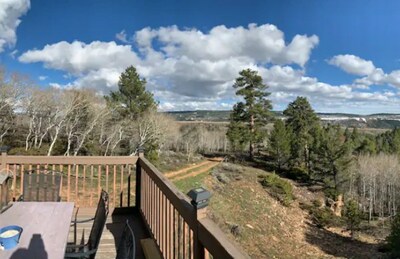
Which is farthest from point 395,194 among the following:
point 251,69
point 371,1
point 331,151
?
point 371,1

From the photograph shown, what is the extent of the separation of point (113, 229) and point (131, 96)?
88.1ft

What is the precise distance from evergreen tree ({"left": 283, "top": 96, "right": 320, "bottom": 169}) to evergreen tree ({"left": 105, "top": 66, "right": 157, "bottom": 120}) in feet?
54.7

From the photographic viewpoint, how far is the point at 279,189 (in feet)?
85.0

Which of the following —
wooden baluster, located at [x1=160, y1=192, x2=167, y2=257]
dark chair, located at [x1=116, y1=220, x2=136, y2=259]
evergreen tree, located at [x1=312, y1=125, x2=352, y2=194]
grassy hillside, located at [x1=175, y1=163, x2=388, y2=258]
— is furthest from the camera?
evergreen tree, located at [x1=312, y1=125, x2=352, y2=194]

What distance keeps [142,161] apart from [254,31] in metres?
24.8

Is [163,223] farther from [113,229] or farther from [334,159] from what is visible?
[334,159]

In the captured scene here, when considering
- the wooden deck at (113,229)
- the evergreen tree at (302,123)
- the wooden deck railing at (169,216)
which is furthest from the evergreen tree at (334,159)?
the wooden deck railing at (169,216)

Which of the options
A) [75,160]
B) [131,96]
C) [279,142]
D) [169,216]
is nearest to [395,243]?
[279,142]

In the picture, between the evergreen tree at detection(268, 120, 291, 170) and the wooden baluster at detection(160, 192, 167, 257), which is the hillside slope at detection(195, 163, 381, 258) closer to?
the evergreen tree at detection(268, 120, 291, 170)

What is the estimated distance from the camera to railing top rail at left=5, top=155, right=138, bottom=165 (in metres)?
4.07

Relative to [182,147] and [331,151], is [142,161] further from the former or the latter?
[182,147]

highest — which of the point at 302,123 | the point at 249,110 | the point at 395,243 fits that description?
the point at 249,110

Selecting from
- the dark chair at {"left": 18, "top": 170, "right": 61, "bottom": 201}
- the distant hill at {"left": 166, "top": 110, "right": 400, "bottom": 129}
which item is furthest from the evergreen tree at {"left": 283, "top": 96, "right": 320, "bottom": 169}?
the distant hill at {"left": 166, "top": 110, "right": 400, "bottom": 129}

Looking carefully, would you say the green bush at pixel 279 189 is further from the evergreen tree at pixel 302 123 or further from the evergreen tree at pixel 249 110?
the evergreen tree at pixel 302 123
